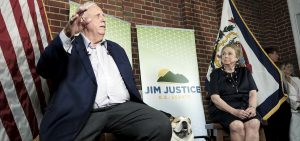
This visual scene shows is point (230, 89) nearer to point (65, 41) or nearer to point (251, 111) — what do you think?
point (251, 111)

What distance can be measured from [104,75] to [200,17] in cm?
268

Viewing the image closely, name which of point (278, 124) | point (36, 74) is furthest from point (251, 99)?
point (36, 74)

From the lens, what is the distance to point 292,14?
16.8ft

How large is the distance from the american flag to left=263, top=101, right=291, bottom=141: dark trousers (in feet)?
9.39

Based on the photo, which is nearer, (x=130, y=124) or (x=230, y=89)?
(x=130, y=124)

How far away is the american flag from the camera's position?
1950mm

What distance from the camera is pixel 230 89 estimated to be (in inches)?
116

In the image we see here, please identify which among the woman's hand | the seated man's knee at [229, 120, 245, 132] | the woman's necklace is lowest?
the seated man's knee at [229, 120, 245, 132]

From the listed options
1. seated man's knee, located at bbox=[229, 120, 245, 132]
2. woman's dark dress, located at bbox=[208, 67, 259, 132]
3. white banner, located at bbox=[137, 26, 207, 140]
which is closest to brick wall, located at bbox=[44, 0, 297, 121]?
white banner, located at bbox=[137, 26, 207, 140]

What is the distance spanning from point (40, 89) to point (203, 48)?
8.33 feet

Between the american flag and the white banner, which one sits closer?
the american flag

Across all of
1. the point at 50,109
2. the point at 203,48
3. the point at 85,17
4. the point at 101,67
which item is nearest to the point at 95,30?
the point at 85,17

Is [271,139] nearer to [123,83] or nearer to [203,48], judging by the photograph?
[203,48]

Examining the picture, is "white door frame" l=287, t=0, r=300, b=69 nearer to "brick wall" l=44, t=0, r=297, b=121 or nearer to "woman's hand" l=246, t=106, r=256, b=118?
"brick wall" l=44, t=0, r=297, b=121
